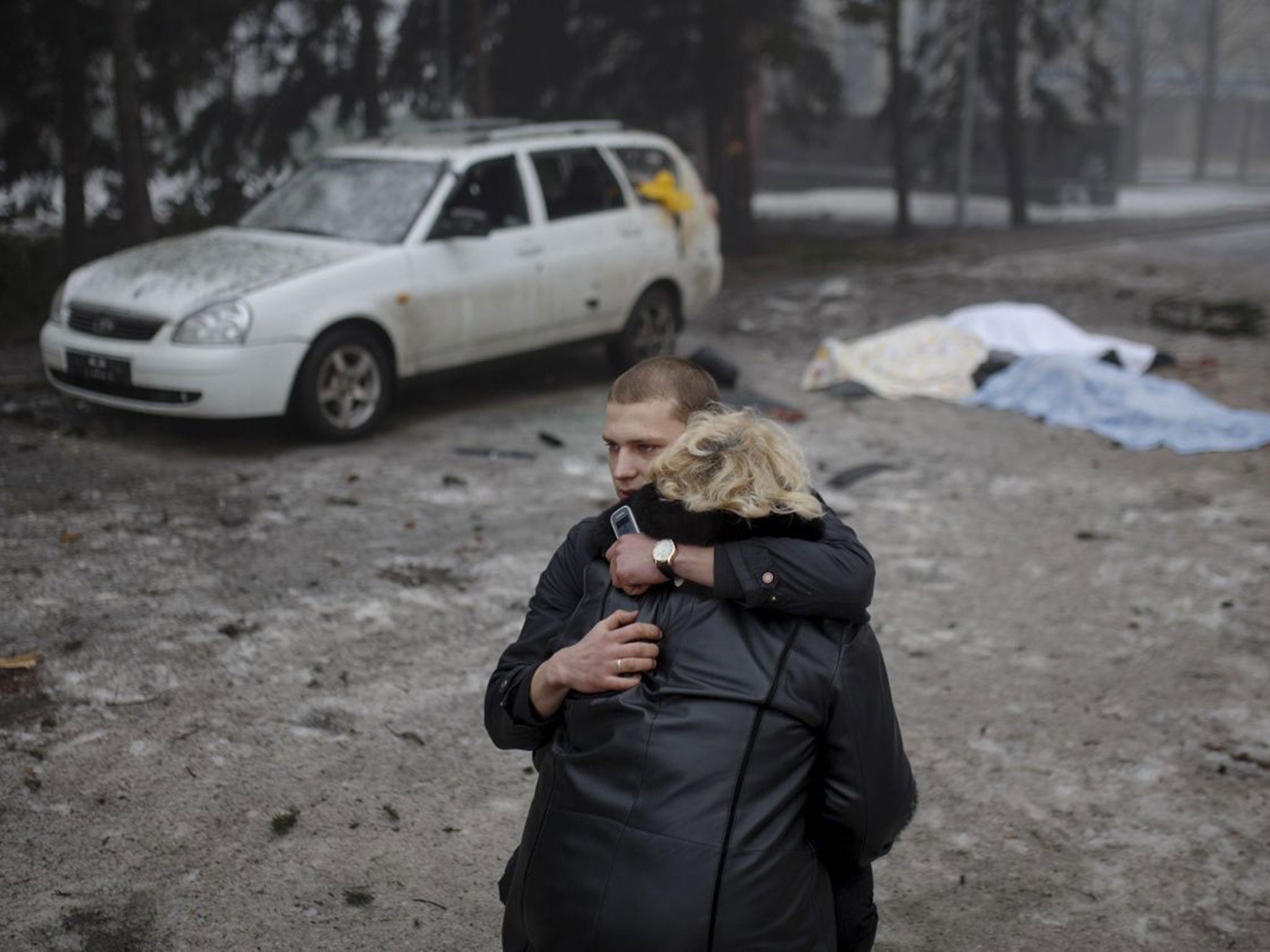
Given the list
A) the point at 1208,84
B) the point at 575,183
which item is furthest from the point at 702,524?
the point at 1208,84

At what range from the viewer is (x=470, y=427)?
31.4 feet

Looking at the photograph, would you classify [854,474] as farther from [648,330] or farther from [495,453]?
[648,330]

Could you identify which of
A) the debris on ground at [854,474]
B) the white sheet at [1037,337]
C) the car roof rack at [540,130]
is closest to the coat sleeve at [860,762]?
the debris on ground at [854,474]

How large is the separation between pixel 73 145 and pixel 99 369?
22.2 feet

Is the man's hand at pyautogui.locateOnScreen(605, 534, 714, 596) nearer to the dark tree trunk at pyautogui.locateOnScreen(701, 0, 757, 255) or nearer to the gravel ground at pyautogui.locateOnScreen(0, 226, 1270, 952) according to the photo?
the gravel ground at pyautogui.locateOnScreen(0, 226, 1270, 952)

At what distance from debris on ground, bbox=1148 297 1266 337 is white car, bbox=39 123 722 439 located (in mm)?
5058

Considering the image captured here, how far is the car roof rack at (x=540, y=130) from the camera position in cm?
1038

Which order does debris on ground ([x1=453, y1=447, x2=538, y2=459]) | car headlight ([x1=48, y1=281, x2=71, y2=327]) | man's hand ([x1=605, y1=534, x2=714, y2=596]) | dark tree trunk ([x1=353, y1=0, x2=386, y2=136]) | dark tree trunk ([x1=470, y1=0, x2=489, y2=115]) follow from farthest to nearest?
dark tree trunk ([x1=353, y1=0, x2=386, y2=136]) → dark tree trunk ([x1=470, y1=0, x2=489, y2=115]) → car headlight ([x1=48, y1=281, x2=71, y2=327]) → debris on ground ([x1=453, y1=447, x2=538, y2=459]) → man's hand ([x1=605, y1=534, x2=714, y2=596])

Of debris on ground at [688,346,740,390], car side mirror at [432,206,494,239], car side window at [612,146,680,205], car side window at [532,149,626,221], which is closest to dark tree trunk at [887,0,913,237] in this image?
car side window at [612,146,680,205]

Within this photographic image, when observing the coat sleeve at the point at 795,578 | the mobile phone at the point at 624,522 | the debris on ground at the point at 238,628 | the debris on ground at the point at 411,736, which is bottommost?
the debris on ground at the point at 411,736

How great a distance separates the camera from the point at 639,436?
8.90 feet

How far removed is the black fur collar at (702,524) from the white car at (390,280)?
21.0 ft

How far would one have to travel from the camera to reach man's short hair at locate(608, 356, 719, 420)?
2717 millimetres

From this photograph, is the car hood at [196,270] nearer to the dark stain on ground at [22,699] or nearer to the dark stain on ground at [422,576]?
the dark stain on ground at [422,576]
